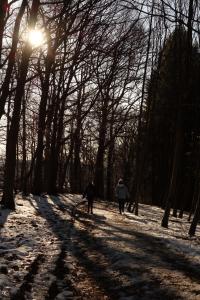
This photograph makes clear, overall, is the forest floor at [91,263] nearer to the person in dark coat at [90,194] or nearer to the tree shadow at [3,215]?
the tree shadow at [3,215]

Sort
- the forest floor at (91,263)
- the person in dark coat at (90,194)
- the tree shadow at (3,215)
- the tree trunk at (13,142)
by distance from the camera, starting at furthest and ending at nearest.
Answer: the person in dark coat at (90,194) → the tree trunk at (13,142) → the tree shadow at (3,215) → the forest floor at (91,263)

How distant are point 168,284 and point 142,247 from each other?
4278mm

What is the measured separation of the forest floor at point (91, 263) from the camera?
830cm

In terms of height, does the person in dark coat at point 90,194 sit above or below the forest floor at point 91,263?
above

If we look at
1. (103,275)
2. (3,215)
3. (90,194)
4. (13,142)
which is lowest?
(103,275)

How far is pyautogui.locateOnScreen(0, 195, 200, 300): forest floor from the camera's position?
8305 mm

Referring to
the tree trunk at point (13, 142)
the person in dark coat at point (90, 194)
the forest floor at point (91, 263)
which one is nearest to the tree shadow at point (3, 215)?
the forest floor at point (91, 263)

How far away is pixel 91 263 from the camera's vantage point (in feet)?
35.3

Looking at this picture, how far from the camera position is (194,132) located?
41156 millimetres

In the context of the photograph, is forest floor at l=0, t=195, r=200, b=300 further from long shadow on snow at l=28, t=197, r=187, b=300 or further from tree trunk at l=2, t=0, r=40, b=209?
tree trunk at l=2, t=0, r=40, b=209

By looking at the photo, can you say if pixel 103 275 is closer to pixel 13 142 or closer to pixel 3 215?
pixel 3 215

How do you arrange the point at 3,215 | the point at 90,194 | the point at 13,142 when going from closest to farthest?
the point at 3,215 → the point at 13,142 → the point at 90,194

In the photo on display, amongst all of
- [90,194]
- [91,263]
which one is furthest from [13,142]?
[91,263]

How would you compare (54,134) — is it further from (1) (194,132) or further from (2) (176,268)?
(2) (176,268)
